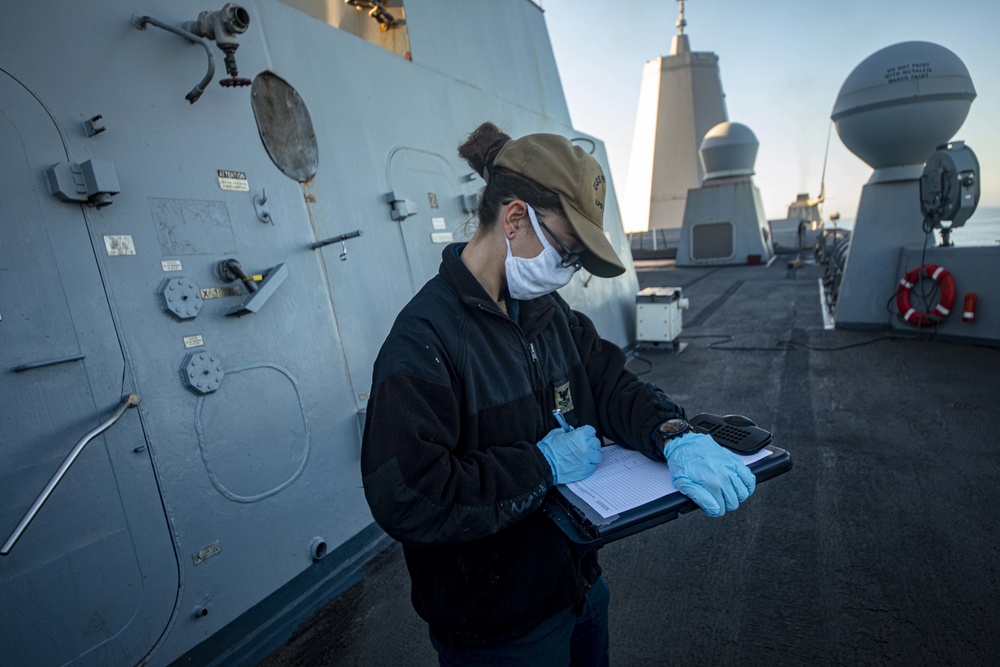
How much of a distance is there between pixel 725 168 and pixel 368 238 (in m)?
14.4

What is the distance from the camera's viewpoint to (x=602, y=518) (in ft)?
3.71

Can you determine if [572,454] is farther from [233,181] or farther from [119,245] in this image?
[233,181]

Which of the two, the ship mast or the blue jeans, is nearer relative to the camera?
the blue jeans

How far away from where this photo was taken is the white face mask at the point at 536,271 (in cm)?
137

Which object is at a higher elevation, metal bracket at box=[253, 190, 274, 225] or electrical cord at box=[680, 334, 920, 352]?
metal bracket at box=[253, 190, 274, 225]

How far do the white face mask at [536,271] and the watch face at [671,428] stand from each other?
1.68ft

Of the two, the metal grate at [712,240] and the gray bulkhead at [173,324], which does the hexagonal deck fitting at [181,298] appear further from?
the metal grate at [712,240]

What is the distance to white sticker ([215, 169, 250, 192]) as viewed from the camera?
2467 mm

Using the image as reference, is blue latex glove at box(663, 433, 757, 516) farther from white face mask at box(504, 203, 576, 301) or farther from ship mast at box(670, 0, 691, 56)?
ship mast at box(670, 0, 691, 56)

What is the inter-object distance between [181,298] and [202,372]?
33cm

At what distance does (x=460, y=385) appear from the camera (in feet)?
4.01

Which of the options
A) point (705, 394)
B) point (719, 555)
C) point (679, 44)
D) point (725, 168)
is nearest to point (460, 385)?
point (719, 555)

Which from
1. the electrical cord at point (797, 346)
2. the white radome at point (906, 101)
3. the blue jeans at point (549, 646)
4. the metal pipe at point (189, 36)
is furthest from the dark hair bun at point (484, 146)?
the white radome at point (906, 101)

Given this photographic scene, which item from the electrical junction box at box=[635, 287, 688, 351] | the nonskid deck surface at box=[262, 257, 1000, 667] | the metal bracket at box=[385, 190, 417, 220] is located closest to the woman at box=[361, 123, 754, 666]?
the nonskid deck surface at box=[262, 257, 1000, 667]
